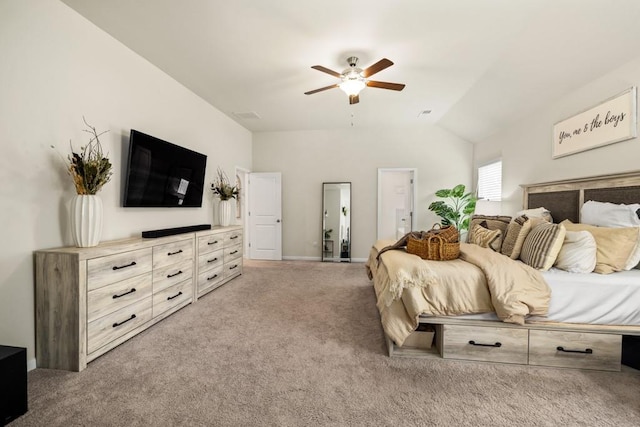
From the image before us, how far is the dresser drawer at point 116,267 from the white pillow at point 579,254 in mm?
3594

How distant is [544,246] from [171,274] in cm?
354

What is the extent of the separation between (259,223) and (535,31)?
5303 millimetres

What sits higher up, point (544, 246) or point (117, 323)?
point (544, 246)

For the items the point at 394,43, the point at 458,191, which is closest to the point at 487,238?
the point at 394,43

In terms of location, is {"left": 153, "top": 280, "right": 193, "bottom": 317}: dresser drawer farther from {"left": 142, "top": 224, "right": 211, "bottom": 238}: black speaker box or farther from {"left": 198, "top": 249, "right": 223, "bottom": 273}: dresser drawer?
{"left": 142, "top": 224, "right": 211, "bottom": 238}: black speaker box

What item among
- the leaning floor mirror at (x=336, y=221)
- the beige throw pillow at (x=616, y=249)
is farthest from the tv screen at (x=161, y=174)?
the beige throw pillow at (x=616, y=249)

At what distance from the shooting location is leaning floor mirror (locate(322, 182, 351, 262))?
588 centimetres

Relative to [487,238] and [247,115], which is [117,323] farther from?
[247,115]

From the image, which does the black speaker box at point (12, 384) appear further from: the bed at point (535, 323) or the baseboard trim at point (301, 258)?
the baseboard trim at point (301, 258)

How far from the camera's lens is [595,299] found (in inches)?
75.2

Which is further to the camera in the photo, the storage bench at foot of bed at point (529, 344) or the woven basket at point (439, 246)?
the woven basket at point (439, 246)

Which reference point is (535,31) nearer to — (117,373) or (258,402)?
(258,402)

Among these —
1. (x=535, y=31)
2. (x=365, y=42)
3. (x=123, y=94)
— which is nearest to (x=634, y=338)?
(x=535, y=31)

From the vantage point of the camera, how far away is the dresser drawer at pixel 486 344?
2.00 meters
